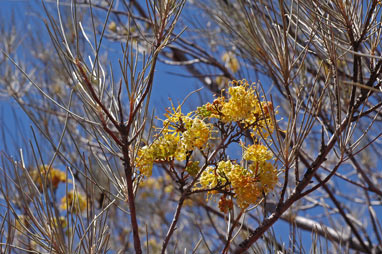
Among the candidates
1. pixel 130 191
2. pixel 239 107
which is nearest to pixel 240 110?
pixel 239 107

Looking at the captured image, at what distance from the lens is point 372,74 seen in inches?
40.3

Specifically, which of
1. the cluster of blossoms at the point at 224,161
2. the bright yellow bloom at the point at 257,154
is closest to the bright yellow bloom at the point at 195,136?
the cluster of blossoms at the point at 224,161

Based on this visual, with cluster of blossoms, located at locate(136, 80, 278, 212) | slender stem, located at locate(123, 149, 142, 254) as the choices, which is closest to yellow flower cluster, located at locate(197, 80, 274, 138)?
cluster of blossoms, located at locate(136, 80, 278, 212)

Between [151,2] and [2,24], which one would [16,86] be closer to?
[2,24]

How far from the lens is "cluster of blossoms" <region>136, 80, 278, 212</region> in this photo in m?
0.98

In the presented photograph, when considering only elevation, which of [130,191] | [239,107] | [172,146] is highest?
[239,107]

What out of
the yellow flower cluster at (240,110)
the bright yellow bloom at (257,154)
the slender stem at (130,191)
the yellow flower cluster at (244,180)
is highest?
the yellow flower cluster at (240,110)

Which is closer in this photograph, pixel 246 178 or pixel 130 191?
pixel 130 191

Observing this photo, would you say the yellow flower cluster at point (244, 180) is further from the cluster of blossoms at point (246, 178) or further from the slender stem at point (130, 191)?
the slender stem at point (130, 191)

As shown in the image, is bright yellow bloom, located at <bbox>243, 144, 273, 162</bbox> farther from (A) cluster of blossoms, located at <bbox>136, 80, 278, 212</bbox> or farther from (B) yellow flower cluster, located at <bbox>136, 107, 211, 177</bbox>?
(B) yellow flower cluster, located at <bbox>136, 107, 211, 177</bbox>

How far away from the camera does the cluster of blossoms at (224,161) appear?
975 mm

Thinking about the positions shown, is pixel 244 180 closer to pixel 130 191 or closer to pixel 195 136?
pixel 195 136

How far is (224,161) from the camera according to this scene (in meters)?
1.05

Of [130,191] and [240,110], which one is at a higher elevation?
[240,110]
